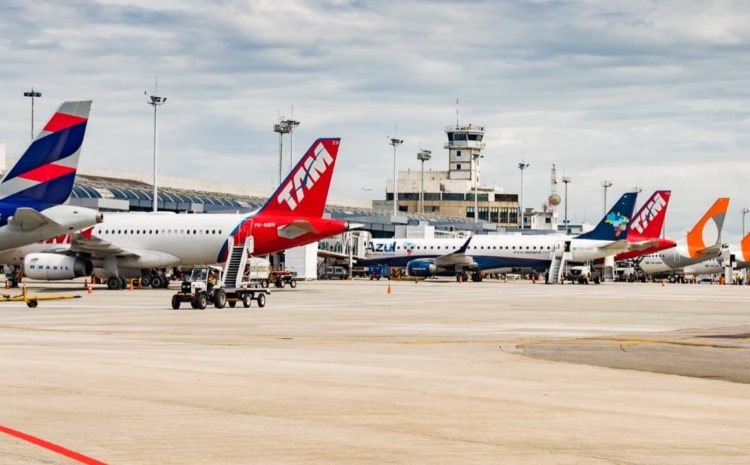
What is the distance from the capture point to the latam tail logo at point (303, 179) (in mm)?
63906

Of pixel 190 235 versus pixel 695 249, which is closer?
pixel 190 235

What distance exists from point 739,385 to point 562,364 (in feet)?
13.5

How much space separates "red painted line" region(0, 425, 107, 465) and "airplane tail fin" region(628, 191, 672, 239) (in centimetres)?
10094

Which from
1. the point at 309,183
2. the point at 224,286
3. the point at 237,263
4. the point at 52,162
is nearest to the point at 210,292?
the point at 224,286

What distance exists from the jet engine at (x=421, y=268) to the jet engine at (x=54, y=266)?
42.3 m

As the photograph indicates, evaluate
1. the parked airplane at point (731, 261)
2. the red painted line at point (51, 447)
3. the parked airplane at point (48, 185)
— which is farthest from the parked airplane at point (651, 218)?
the red painted line at point (51, 447)

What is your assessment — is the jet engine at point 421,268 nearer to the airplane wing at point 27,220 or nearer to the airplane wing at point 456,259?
the airplane wing at point 456,259

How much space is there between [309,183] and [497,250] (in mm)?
43170

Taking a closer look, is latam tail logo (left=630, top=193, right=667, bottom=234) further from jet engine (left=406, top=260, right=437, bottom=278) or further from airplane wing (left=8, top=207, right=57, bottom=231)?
airplane wing (left=8, top=207, right=57, bottom=231)

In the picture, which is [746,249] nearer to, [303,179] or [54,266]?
[303,179]

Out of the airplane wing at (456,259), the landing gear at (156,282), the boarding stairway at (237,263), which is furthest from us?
the airplane wing at (456,259)

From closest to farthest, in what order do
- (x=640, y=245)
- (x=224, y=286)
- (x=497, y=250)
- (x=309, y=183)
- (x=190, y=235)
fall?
(x=224, y=286) < (x=309, y=183) < (x=190, y=235) < (x=640, y=245) < (x=497, y=250)

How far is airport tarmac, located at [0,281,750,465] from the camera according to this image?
11.7 m

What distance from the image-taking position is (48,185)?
46250mm
